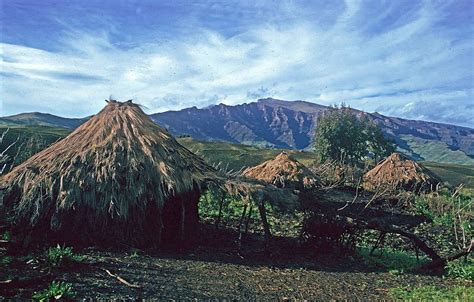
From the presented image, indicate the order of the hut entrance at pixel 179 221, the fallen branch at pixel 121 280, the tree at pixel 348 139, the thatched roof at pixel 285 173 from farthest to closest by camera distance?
1. the tree at pixel 348 139
2. the thatched roof at pixel 285 173
3. the hut entrance at pixel 179 221
4. the fallen branch at pixel 121 280

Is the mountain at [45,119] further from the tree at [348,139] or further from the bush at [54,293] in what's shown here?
the bush at [54,293]

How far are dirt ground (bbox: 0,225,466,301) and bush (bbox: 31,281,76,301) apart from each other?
173mm

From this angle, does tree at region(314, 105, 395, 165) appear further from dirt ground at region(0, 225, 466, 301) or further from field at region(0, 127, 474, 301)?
dirt ground at region(0, 225, 466, 301)

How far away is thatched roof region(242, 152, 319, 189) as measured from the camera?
18.3 meters

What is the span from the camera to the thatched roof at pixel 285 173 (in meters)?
18.3

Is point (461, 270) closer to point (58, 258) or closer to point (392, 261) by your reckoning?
point (392, 261)

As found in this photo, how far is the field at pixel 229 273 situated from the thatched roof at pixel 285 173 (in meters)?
6.45

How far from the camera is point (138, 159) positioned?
9.75 metres

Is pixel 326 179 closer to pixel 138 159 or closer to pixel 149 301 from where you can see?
pixel 138 159

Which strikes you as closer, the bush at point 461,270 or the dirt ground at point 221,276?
the dirt ground at point 221,276

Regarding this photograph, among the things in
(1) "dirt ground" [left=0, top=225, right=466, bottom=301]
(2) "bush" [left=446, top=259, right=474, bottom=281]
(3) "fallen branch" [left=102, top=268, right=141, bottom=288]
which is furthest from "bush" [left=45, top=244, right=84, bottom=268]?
(2) "bush" [left=446, top=259, right=474, bottom=281]

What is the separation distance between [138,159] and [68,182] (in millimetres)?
1404

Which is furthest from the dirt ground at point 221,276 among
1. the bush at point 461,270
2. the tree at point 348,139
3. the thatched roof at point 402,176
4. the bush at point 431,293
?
the tree at point 348,139

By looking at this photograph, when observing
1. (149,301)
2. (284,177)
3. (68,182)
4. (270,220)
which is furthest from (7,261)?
(284,177)
